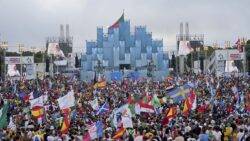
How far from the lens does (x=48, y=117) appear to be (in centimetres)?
3259

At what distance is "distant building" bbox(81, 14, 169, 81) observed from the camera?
290 ft

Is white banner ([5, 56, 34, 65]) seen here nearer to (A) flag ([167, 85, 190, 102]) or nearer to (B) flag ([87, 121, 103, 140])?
(A) flag ([167, 85, 190, 102])

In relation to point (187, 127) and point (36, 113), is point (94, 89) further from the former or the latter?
point (187, 127)

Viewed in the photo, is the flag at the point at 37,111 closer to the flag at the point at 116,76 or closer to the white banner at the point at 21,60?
the white banner at the point at 21,60

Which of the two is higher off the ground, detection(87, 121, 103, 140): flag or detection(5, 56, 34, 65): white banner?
detection(5, 56, 34, 65): white banner

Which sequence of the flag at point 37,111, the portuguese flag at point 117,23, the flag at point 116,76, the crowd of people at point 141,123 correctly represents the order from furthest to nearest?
the portuguese flag at point 117,23 < the flag at point 116,76 < the flag at point 37,111 < the crowd of people at point 141,123

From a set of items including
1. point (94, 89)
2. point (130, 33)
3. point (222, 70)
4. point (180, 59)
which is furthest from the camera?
point (180, 59)

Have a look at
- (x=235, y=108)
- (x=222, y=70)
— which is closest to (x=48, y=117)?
(x=235, y=108)

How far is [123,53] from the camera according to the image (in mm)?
89875

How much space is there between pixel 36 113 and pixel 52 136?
743 centimetres

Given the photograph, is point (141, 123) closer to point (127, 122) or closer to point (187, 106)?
point (127, 122)

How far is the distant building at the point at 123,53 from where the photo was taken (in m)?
88.4

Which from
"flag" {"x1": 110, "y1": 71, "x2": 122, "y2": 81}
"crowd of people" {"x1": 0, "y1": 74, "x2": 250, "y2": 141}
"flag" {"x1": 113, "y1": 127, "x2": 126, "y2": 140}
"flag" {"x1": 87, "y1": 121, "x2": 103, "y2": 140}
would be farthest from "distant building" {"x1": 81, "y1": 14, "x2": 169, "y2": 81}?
"flag" {"x1": 87, "y1": 121, "x2": 103, "y2": 140}

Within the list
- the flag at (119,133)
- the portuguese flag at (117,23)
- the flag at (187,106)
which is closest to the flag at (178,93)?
the flag at (187,106)
